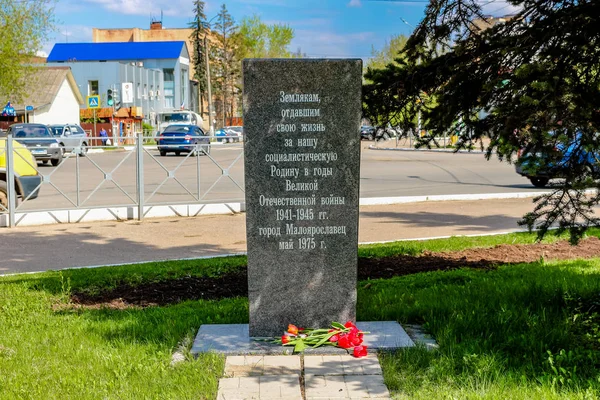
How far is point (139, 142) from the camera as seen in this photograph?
14.5 metres

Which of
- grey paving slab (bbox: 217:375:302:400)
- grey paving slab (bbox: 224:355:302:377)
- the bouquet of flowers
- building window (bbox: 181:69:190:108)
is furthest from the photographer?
building window (bbox: 181:69:190:108)

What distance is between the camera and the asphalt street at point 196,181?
1608 cm

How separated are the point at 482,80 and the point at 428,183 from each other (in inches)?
656

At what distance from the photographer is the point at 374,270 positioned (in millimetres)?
9000

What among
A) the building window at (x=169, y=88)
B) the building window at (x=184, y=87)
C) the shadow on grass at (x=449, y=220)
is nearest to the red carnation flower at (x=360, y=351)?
the shadow on grass at (x=449, y=220)

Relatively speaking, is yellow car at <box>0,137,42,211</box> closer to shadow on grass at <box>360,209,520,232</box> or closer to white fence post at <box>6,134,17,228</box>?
white fence post at <box>6,134,17,228</box>

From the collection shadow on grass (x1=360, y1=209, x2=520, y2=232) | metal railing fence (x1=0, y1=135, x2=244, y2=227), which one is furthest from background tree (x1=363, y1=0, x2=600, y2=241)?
metal railing fence (x1=0, y1=135, x2=244, y2=227)

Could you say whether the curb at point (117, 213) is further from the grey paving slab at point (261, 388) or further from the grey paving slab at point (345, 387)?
the grey paving slab at point (261, 388)

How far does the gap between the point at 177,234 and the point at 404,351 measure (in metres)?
7.88

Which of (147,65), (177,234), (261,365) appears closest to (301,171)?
(261,365)

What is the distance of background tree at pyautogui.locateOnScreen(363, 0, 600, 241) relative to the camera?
484 centimetres

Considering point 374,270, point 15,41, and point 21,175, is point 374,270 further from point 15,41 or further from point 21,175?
point 15,41

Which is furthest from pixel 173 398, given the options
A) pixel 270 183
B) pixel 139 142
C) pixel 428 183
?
pixel 428 183

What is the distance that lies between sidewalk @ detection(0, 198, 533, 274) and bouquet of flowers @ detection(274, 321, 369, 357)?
5.09 meters
